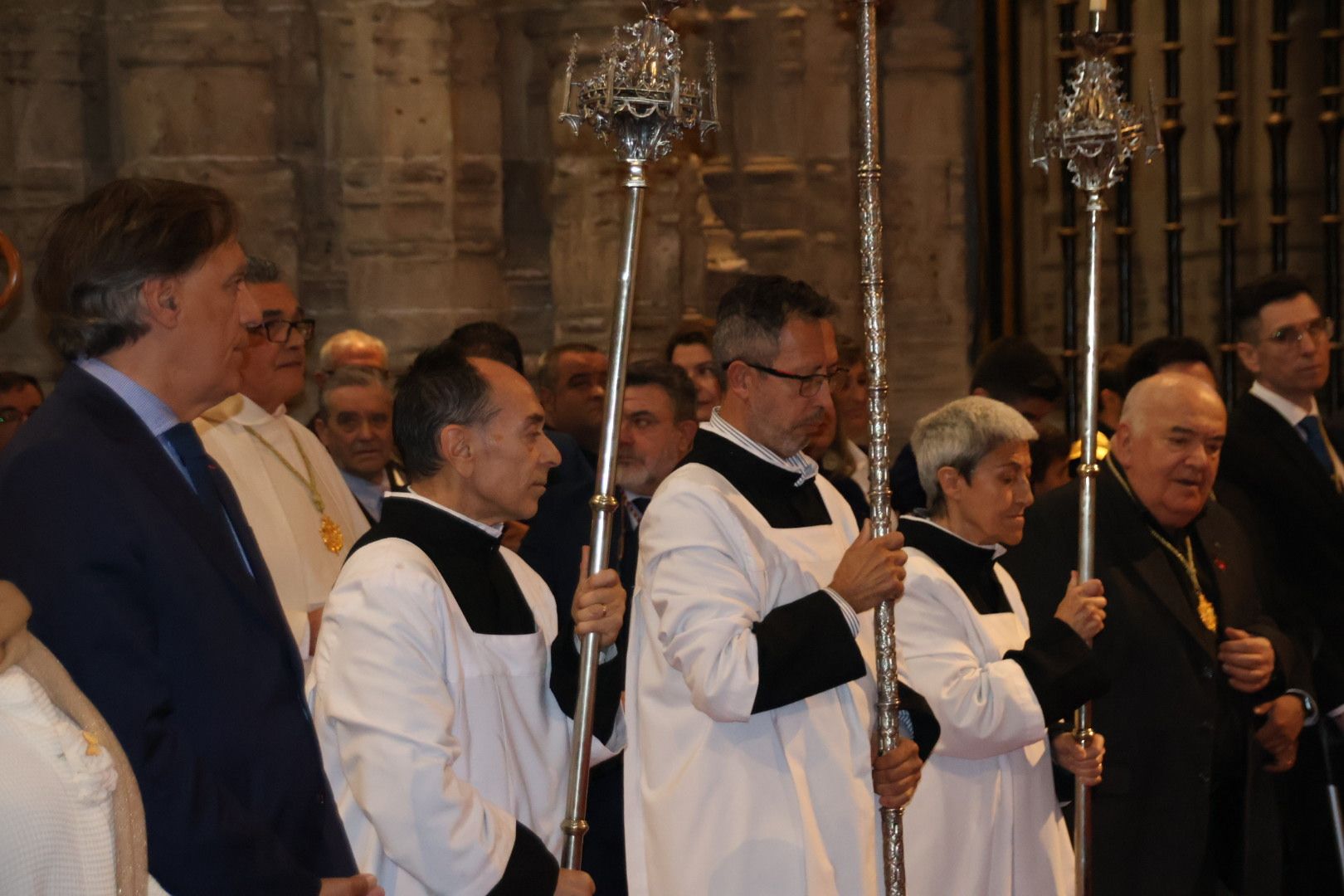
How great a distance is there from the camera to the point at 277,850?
2.58 m

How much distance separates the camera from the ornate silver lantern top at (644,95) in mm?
3482

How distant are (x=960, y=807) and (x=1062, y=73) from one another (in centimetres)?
457

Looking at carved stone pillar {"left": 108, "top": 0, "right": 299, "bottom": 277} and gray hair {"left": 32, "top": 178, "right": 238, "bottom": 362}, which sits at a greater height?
carved stone pillar {"left": 108, "top": 0, "right": 299, "bottom": 277}

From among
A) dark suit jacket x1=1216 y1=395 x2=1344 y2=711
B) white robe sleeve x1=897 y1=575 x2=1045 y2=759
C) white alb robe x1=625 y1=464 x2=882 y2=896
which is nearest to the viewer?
white alb robe x1=625 y1=464 x2=882 y2=896

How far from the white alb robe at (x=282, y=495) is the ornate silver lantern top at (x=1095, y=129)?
2159 millimetres

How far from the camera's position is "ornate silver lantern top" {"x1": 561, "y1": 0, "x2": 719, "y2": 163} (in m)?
3.48

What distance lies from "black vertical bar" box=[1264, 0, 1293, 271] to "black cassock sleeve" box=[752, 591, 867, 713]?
4.17 metres

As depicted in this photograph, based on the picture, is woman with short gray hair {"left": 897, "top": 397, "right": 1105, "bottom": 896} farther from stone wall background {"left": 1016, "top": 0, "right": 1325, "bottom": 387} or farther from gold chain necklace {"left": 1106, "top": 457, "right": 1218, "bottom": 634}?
stone wall background {"left": 1016, "top": 0, "right": 1325, "bottom": 387}

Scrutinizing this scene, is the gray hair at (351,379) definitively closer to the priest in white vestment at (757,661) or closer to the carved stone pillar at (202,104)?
the carved stone pillar at (202,104)

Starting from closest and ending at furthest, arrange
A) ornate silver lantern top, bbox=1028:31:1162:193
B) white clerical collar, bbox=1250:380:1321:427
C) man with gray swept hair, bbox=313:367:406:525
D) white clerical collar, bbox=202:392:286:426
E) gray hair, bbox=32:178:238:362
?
gray hair, bbox=32:178:238:362
ornate silver lantern top, bbox=1028:31:1162:193
white clerical collar, bbox=202:392:286:426
white clerical collar, bbox=1250:380:1321:427
man with gray swept hair, bbox=313:367:406:525

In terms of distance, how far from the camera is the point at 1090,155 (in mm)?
4531

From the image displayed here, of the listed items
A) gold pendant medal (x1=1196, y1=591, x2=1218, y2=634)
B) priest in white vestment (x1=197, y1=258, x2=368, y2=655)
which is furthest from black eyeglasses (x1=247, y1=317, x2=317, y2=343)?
gold pendant medal (x1=1196, y1=591, x2=1218, y2=634)

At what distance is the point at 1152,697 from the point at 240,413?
2.61 m

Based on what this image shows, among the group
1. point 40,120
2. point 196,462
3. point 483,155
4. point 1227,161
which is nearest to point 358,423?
point 483,155
